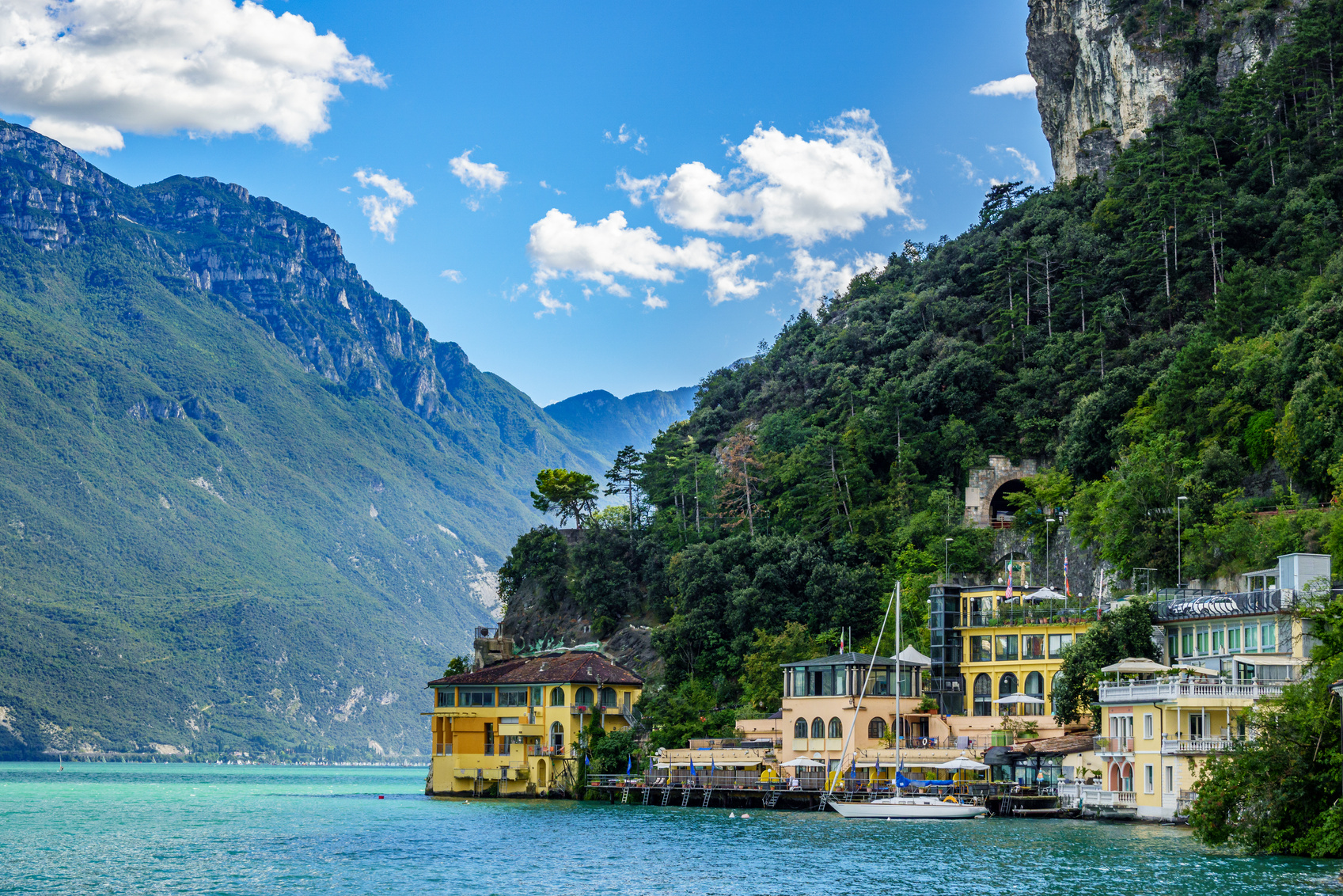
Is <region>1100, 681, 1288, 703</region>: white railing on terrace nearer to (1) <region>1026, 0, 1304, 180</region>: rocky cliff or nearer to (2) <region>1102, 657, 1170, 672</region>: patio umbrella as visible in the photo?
(2) <region>1102, 657, 1170, 672</region>: patio umbrella

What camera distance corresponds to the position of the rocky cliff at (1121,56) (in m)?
105

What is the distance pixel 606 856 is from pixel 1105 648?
85.2 feet

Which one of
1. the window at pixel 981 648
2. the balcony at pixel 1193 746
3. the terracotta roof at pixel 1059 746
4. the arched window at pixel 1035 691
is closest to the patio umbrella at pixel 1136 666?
the balcony at pixel 1193 746

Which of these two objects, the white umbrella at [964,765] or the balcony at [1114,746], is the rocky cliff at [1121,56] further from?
the balcony at [1114,746]

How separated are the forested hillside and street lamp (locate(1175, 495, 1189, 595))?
37cm

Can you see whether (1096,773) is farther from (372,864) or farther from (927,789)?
(372,864)

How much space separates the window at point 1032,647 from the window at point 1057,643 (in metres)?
0.41

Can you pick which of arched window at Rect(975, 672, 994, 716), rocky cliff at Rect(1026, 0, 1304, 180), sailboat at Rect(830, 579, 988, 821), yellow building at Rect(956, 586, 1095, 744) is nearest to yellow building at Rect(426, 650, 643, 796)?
yellow building at Rect(956, 586, 1095, 744)

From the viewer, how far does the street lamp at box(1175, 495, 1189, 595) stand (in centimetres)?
6845

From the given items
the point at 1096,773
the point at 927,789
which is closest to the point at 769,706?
the point at 927,789

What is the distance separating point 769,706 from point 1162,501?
25346 millimetres

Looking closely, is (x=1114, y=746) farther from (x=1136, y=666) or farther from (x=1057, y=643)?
(x=1057, y=643)

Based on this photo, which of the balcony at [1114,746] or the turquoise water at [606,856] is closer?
the turquoise water at [606,856]

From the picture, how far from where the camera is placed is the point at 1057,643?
73.7 meters
